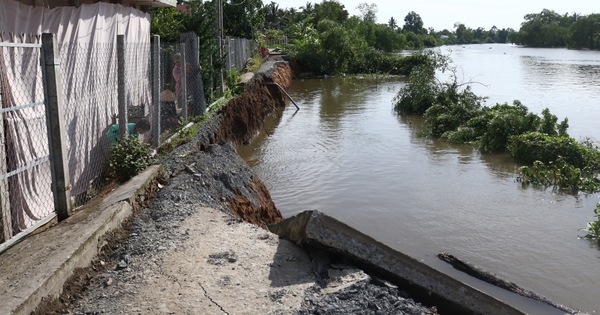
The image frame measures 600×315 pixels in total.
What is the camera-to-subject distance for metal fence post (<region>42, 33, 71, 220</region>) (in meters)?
5.32

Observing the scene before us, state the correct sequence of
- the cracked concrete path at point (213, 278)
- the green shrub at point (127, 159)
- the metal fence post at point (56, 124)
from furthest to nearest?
the green shrub at point (127, 159)
the metal fence post at point (56, 124)
the cracked concrete path at point (213, 278)

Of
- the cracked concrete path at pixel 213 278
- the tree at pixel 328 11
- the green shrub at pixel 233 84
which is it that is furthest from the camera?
the tree at pixel 328 11

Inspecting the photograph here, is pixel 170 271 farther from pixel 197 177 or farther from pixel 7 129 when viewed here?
pixel 197 177

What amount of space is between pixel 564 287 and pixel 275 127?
13.1m

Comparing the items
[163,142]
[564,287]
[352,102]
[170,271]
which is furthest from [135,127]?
[352,102]

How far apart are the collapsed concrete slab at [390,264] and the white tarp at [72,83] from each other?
2.77 metres

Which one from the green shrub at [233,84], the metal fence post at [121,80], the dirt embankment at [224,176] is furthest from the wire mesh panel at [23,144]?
the green shrub at [233,84]

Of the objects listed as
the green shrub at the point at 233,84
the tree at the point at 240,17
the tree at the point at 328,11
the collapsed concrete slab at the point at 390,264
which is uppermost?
the tree at the point at 328,11

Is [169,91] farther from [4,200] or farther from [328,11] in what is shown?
[328,11]

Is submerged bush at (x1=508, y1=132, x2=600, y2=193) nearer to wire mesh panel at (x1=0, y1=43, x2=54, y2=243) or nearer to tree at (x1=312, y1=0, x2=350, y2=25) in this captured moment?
wire mesh panel at (x1=0, y1=43, x2=54, y2=243)

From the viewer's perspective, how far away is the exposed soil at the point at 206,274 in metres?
4.23

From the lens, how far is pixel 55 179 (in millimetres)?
5543

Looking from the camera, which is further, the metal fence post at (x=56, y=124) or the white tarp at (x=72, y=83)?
the white tarp at (x=72, y=83)

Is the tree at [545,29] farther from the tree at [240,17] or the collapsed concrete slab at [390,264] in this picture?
the collapsed concrete slab at [390,264]
